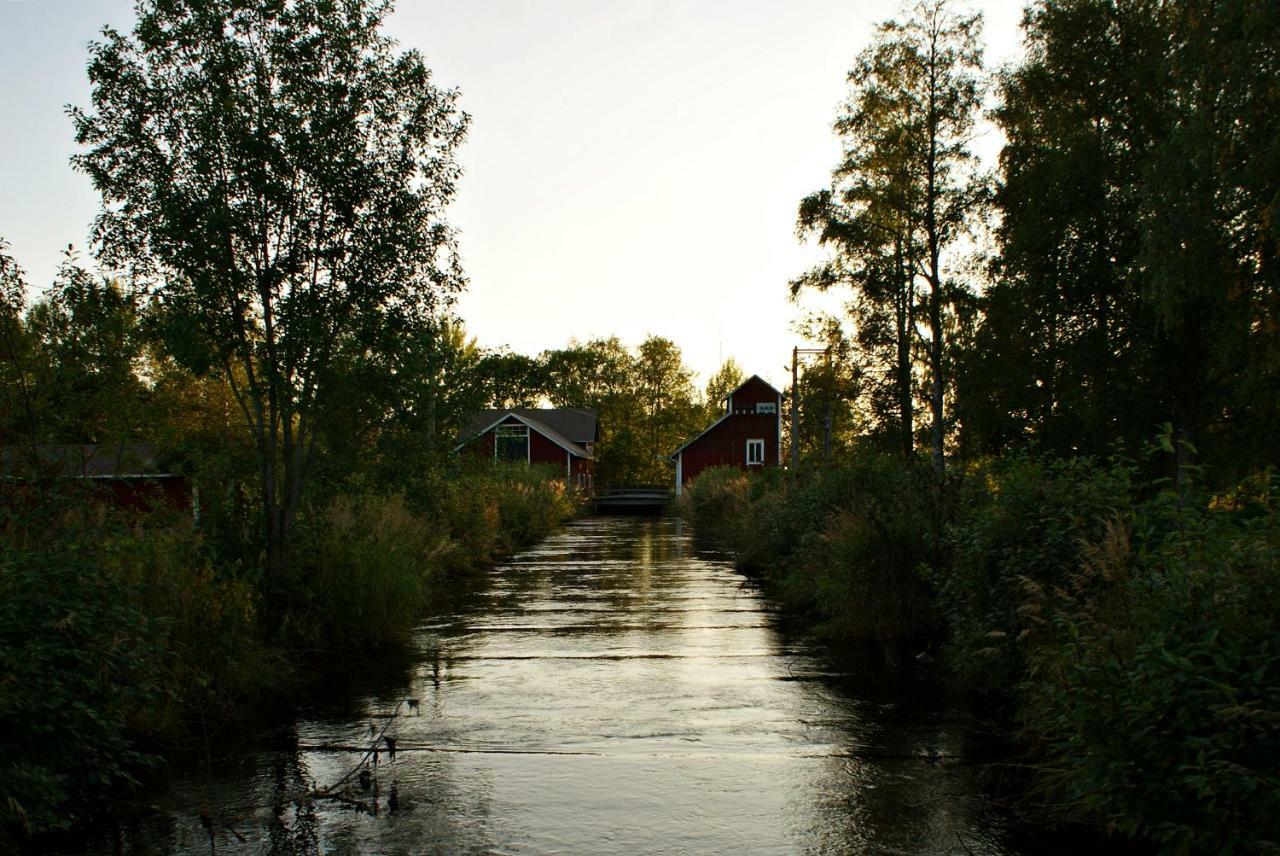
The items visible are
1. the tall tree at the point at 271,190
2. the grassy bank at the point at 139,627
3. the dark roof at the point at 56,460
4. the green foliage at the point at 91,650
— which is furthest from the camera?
the tall tree at the point at 271,190

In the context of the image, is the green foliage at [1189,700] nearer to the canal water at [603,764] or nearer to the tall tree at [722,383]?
the canal water at [603,764]

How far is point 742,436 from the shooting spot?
2650 inches

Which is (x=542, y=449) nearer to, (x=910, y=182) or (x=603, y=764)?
(x=910, y=182)

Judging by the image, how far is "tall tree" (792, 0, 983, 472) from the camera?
2820cm

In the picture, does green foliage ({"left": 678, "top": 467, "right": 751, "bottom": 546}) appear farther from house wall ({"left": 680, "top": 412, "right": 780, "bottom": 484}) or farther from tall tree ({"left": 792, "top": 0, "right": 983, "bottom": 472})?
house wall ({"left": 680, "top": 412, "right": 780, "bottom": 484})

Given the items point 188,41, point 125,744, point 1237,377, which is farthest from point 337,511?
point 1237,377

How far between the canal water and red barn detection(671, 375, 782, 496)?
54490mm

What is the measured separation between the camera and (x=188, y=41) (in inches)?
407

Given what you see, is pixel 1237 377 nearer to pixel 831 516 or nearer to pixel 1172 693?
pixel 831 516

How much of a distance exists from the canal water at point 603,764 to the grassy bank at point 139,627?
1.71ft

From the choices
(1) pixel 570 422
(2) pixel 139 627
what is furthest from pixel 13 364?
(1) pixel 570 422

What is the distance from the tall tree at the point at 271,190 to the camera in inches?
403

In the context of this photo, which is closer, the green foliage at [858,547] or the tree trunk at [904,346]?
the green foliage at [858,547]

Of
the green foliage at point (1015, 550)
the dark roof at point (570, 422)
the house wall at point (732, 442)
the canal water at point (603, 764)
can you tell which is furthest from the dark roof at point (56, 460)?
the dark roof at point (570, 422)
